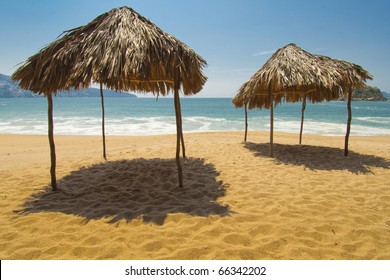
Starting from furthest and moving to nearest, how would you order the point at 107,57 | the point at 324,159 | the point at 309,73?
the point at 324,159 < the point at 309,73 < the point at 107,57

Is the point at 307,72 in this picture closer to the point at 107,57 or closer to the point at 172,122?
the point at 107,57

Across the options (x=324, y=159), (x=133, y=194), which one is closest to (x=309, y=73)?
(x=324, y=159)

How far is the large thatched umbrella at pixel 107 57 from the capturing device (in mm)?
3414

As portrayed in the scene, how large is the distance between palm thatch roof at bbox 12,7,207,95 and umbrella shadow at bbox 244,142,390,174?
3.95m

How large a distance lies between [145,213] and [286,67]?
554 centimetres

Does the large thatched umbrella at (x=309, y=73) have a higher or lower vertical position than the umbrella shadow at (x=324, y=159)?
higher

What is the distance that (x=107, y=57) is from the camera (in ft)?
11.3

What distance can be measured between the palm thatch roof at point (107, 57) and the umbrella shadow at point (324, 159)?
13.0 feet

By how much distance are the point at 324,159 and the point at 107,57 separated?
6.13 m

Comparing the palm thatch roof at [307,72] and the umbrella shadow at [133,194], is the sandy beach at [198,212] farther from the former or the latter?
the palm thatch roof at [307,72]

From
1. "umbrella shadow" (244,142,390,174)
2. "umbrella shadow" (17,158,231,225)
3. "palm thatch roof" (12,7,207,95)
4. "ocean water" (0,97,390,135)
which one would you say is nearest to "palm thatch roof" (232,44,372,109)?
"umbrella shadow" (244,142,390,174)

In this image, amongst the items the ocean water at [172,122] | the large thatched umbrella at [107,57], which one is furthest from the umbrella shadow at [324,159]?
the ocean water at [172,122]
